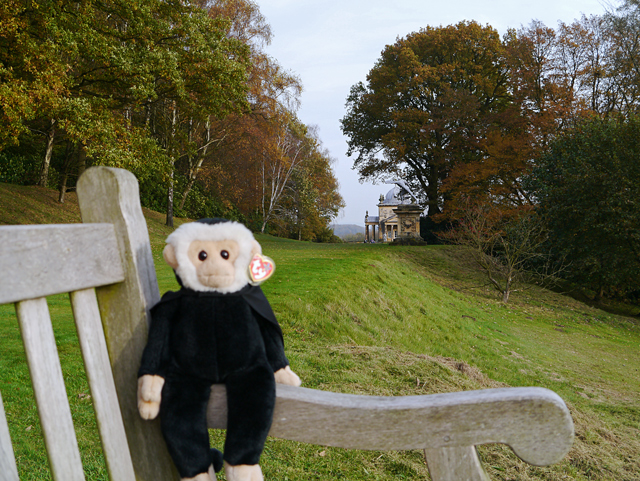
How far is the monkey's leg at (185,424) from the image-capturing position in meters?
1.17

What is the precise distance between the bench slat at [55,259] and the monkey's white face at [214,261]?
0.65 feet

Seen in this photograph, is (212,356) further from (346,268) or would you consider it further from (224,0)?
(224,0)

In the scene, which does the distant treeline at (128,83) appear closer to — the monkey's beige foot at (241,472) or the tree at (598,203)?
the monkey's beige foot at (241,472)

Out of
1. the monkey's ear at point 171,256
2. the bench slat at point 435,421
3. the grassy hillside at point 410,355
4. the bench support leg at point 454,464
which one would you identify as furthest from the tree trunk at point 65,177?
the bench support leg at point 454,464

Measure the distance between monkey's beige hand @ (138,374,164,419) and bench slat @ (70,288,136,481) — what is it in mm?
65

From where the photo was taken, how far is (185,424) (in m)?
1.18

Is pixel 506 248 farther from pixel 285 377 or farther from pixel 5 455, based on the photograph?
pixel 5 455

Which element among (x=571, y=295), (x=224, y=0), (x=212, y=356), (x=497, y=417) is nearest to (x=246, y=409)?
(x=212, y=356)

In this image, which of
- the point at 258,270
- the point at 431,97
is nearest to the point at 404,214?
the point at 431,97

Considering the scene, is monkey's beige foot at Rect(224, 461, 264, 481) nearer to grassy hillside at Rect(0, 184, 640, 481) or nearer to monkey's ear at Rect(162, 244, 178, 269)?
monkey's ear at Rect(162, 244, 178, 269)

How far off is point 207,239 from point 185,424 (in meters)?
0.50

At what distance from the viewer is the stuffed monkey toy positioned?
1.18 metres

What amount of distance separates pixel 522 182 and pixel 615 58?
7.94 meters

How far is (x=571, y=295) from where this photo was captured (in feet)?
63.8
